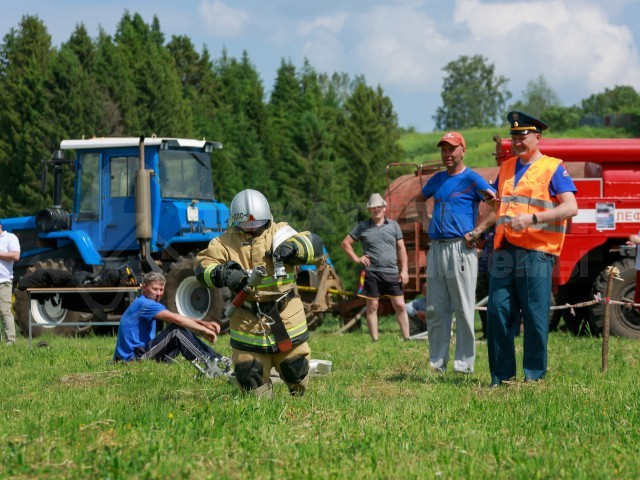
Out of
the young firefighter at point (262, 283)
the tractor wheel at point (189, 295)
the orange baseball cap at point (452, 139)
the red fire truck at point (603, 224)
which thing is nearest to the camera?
the young firefighter at point (262, 283)

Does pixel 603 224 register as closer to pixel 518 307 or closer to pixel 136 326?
pixel 518 307

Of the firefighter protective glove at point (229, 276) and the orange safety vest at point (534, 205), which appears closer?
the firefighter protective glove at point (229, 276)

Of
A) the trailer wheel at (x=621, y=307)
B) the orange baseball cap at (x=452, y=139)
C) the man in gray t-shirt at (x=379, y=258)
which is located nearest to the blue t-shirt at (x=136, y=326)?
the orange baseball cap at (x=452, y=139)

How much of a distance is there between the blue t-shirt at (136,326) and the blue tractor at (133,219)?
492 centimetres

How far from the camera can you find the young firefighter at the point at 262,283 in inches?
279

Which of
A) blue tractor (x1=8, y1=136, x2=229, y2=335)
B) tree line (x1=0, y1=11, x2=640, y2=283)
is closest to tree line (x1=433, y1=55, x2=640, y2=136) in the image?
tree line (x1=0, y1=11, x2=640, y2=283)

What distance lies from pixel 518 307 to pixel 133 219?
28.6ft

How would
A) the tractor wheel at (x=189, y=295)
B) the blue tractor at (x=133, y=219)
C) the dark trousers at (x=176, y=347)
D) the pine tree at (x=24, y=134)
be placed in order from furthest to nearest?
the pine tree at (x=24, y=134) → the blue tractor at (x=133, y=219) → the tractor wheel at (x=189, y=295) → the dark trousers at (x=176, y=347)

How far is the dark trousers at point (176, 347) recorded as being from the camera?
9.82 m

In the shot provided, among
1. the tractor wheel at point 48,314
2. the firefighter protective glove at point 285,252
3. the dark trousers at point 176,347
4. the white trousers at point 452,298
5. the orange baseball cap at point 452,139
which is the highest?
the orange baseball cap at point 452,139

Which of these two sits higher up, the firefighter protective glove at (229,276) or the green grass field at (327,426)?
the firefighter protective glove at (229,276)

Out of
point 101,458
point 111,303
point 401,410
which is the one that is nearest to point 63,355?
point 111,303

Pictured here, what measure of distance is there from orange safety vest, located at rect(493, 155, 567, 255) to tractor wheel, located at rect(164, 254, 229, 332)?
24.9 ft

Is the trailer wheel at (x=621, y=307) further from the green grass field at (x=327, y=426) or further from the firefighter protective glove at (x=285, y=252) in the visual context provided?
the firefighter protective glove at (x=285, y=252)
